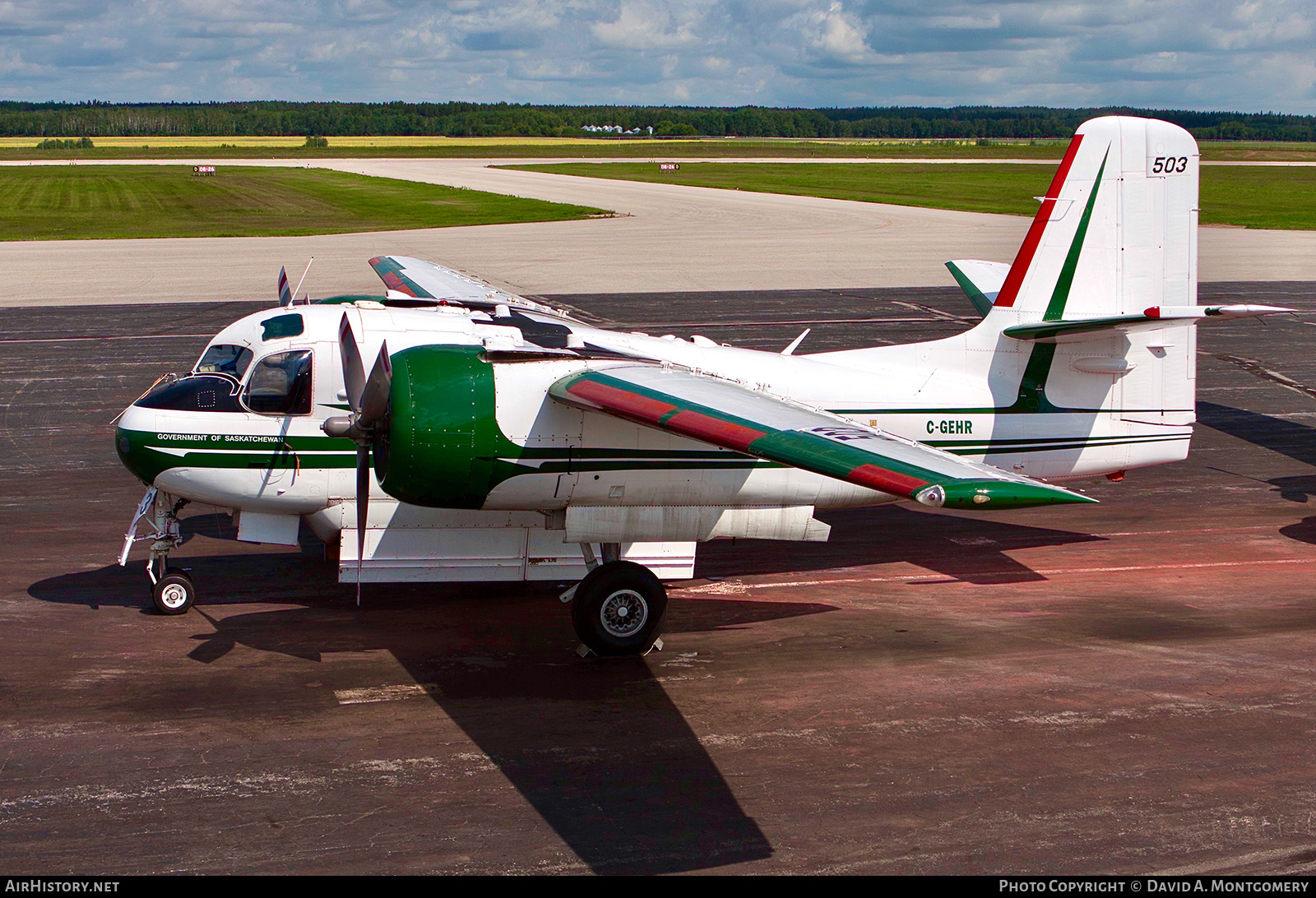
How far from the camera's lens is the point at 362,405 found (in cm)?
1131

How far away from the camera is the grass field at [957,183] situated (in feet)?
263

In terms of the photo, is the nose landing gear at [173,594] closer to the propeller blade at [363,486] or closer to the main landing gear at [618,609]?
the propeller blade at [363,486]

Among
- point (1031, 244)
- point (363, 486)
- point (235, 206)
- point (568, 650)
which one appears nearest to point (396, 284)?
point (363, 486)

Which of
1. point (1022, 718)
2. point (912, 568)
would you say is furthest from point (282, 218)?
point (1022, 718)

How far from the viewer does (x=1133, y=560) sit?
16.0 m

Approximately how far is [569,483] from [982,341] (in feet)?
21.2

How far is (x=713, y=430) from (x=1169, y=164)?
362 inches

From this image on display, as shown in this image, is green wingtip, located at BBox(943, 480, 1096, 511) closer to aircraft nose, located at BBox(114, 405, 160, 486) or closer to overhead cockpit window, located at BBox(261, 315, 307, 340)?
overhead cockpit window, located at BBox(261, 315, 307, 340)

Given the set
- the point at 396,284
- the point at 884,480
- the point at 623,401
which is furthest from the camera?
the point at 396,284

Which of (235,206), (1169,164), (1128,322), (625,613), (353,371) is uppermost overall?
(235,206)

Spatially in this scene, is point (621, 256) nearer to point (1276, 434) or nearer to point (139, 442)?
point (1276, 434)

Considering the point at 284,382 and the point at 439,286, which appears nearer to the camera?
the point at 284,382

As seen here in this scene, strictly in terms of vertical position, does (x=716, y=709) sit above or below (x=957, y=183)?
below

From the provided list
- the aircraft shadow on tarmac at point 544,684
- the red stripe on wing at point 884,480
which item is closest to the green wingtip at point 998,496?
the red stripe on wing at point 884,480
